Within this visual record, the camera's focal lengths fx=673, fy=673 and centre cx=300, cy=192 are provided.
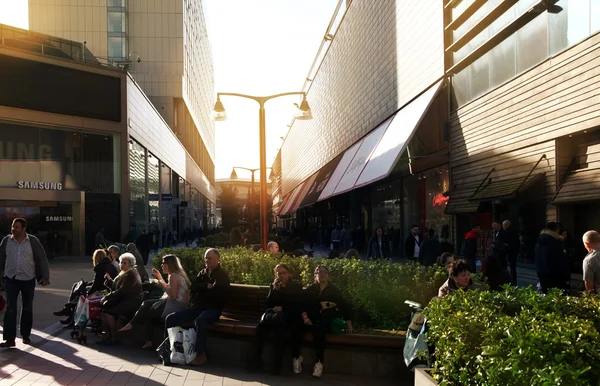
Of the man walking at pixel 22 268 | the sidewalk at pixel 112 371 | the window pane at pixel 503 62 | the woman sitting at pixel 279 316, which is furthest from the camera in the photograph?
the window pane at pixel 503 62

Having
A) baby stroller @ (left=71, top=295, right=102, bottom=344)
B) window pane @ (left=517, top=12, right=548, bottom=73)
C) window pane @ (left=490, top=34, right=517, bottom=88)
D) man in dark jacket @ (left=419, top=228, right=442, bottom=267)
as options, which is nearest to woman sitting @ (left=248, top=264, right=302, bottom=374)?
baby stroller @ (left=71, top=295, right=102, bottom=344)

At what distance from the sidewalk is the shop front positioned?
22406 mm

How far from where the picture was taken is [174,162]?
52875mm

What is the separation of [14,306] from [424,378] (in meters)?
6.19

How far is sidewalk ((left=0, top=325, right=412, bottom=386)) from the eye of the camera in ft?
23.5

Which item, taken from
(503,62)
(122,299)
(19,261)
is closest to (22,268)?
(19,261)

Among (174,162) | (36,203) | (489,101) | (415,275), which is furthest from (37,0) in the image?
(415,275)

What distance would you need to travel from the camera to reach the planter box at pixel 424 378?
459 cm

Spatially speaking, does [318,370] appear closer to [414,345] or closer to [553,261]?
[414,345]

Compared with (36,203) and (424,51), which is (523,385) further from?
(36,203)

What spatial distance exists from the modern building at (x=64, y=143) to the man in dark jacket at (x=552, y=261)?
2275 centimetres

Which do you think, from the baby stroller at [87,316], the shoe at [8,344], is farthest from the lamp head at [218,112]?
the shoe at [8,344]

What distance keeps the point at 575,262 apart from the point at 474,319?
11.0 meters

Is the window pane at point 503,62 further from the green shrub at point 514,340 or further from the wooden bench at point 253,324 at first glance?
the green shrub at point 514,340
